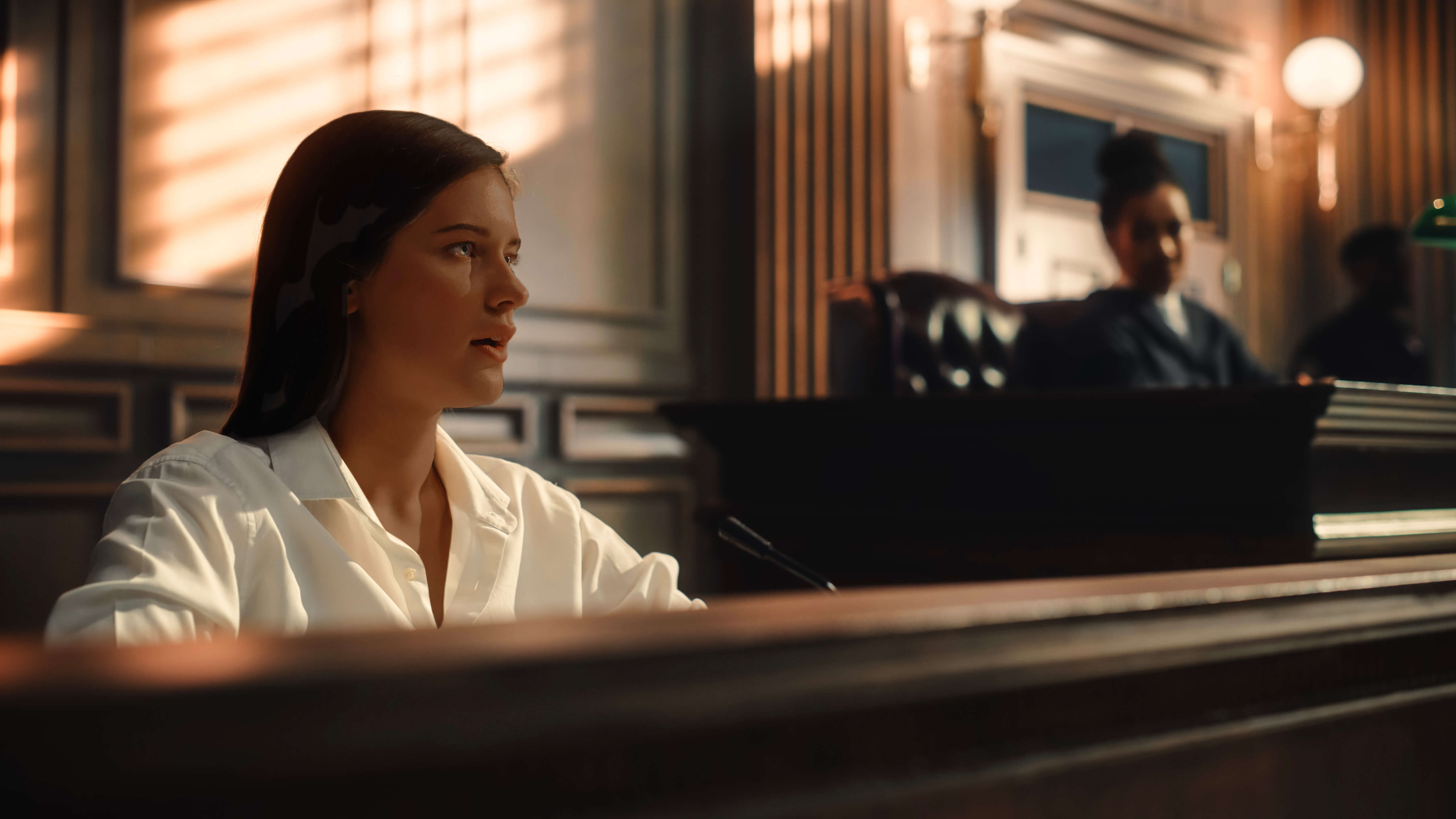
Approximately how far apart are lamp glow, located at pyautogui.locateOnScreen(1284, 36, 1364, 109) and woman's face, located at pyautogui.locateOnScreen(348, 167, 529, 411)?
19.5 feet

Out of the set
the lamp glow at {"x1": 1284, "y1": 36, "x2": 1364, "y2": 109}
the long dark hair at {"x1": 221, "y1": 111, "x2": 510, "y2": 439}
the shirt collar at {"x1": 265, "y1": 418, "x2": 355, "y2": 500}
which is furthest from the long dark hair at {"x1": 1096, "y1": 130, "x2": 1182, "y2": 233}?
the lamp glow at {"x1": 1284, "y1": 36, "x2": 1364, "y2": 109}

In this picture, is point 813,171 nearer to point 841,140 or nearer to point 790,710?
point 841,140

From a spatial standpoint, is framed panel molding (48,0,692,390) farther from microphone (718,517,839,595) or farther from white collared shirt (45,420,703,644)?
microphone (718,517,839,595)

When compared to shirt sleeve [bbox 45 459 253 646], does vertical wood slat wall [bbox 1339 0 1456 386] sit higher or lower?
higher

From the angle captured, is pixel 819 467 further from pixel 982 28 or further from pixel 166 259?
pixel 982 28

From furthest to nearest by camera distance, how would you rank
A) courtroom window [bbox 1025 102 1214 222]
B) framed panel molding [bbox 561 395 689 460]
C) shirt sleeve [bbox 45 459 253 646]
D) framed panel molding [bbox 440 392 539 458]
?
courtroom window [bbox 1025 102 1214 222] → framed panel molding [bbox 561 395 689 460] → framed panel molding [bbox 440 392 539 458] → shirt sleeve [bbox 45 459 253 646]

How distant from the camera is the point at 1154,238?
3004 millimetres

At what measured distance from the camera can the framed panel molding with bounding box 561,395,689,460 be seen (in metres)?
3.87

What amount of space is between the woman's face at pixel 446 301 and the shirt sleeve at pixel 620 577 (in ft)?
0.81

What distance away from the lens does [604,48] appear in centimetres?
400

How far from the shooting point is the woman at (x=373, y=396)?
1021mm

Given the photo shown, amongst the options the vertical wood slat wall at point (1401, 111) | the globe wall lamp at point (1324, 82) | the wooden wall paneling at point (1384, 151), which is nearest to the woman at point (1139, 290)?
the globe wall lamp at point (1324, 82)

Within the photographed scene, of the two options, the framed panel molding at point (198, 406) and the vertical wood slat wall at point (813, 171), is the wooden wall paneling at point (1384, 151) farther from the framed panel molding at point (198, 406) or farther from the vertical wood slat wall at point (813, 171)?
the framed panel molding at point (198, 406)

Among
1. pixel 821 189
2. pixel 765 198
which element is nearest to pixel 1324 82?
pixel 821 189
